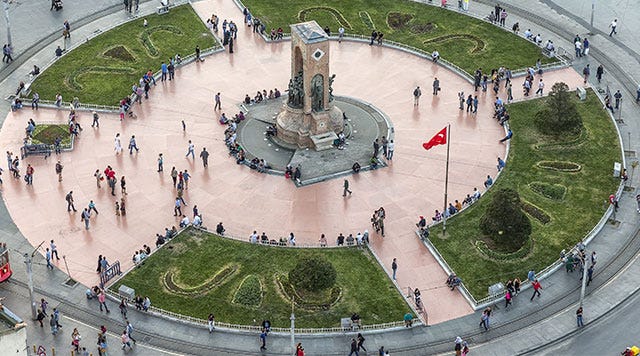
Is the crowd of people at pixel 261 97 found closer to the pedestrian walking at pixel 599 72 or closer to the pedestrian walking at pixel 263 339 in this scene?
the pedestrian walking at pixel 599 72

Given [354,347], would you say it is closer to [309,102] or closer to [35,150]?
[309,102]

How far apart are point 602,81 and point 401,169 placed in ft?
91.7

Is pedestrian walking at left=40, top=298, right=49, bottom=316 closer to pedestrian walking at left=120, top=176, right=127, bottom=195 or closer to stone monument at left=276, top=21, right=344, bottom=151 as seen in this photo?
pedestrian walking at left=120, top=176, right=127, bottom=195

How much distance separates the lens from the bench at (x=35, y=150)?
90.8 metres

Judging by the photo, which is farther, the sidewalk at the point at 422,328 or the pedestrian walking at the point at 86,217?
the pedestrian walking at the point at 86,217

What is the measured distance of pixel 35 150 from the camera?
91062mm

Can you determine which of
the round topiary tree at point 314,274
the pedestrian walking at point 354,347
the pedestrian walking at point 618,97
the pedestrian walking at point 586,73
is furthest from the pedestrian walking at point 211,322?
the pedestrian walking at point 586,73

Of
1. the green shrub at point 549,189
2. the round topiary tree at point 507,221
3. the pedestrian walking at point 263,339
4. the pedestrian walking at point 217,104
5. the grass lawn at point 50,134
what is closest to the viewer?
the pedestrian walking at point 263,339

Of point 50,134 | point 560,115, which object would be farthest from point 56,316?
point 560,115

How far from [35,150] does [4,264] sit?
732 inches

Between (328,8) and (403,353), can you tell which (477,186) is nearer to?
(403,353)

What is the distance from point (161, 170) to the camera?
89.0 metres

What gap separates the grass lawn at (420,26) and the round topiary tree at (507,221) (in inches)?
1264

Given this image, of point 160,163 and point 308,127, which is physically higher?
point 308,127
